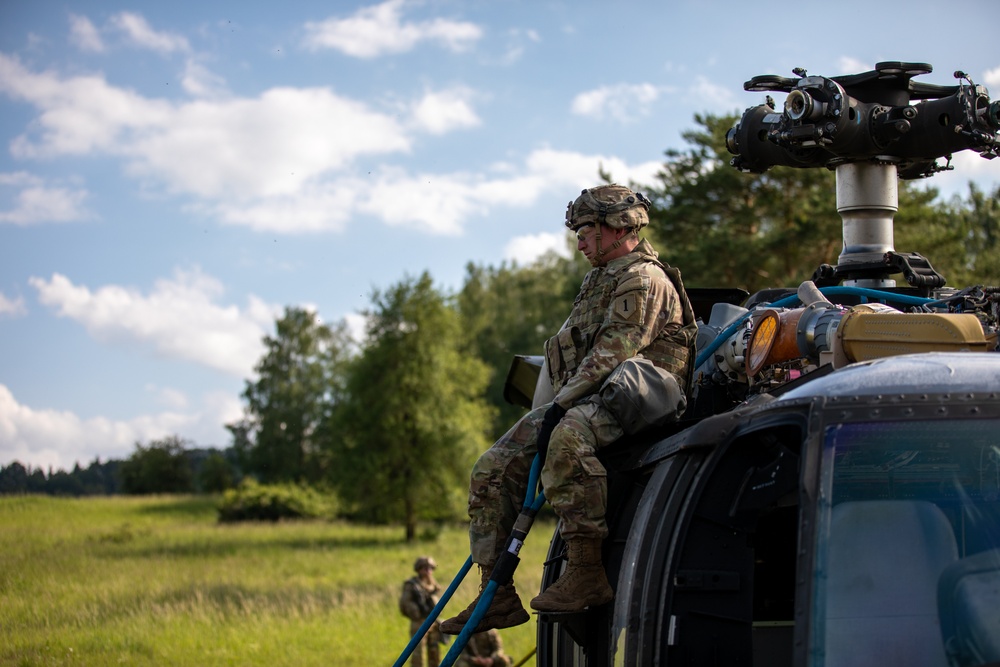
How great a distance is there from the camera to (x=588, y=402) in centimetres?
476

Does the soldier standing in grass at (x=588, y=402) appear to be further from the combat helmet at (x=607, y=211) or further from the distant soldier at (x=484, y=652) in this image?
the distant soldier at (x=484, y=652)

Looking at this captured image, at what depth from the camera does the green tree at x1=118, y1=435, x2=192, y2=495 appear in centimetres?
5453

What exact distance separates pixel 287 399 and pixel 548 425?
2504 inches

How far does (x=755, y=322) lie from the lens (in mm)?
4914

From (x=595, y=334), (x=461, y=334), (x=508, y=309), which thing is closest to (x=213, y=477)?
(x=508, y=309)

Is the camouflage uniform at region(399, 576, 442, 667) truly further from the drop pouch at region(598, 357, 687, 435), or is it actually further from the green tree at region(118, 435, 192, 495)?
the green tree at region(118, 435, 192, 495)

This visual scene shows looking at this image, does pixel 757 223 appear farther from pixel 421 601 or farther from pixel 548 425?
pixel 548 425

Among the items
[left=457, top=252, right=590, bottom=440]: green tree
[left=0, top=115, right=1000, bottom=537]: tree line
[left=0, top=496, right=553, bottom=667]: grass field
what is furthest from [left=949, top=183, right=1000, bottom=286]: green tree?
[left=457, top=252, right=590, bottom=440]: green tree

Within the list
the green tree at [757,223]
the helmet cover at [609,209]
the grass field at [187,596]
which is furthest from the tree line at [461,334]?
the helmet cover at [609,209]

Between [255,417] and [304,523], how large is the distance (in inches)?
936

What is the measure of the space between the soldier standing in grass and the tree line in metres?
20.0

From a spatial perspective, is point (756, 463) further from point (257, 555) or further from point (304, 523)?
point (304, 523)

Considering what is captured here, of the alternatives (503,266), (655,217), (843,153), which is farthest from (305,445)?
(843,153)

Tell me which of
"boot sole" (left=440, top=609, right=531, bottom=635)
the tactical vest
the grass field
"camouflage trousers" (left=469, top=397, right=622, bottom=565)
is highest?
the tactical vest
